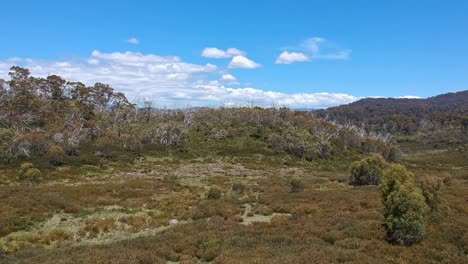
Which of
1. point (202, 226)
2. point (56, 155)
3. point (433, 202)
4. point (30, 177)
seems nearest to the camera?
point (202, 226)

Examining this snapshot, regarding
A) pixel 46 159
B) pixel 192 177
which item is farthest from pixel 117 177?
pixel 46 159

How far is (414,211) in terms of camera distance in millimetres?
18312

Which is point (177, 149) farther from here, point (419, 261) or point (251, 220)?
point (419, 261)

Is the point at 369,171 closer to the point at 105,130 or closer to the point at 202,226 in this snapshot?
the point at 202,226

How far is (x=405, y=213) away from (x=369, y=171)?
29.0 m

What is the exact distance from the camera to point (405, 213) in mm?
18531

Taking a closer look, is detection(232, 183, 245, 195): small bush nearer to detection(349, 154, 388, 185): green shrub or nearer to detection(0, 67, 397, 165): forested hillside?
detection(349, 154, 388, 185): green shrub

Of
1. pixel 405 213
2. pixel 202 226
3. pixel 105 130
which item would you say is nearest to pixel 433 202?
pixel 405 213

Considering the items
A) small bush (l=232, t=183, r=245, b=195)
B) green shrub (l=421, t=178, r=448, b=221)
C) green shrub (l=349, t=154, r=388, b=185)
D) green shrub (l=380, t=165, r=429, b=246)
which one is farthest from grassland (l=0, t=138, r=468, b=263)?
green shrub (l=349, t=154, r=388, b=185)

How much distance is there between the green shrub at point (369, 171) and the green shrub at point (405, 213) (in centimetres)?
2731

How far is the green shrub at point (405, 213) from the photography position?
59.8ft

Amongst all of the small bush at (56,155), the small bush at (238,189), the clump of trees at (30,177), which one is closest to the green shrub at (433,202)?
the small bush at (238,189)

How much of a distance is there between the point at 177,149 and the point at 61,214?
57.5 metres

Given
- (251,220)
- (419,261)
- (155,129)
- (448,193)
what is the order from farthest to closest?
1. (155,129)
2. (448,193)
3. (251,220)
4. (419,261)
